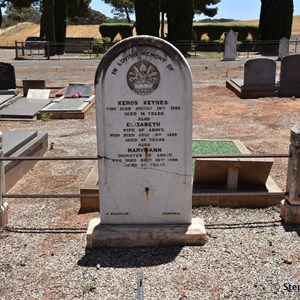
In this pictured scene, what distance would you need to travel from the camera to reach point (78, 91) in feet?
47.2

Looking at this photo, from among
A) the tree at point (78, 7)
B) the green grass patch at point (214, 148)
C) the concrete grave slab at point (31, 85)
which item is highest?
the tree at point (78, 7)

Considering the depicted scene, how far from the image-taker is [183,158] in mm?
4578

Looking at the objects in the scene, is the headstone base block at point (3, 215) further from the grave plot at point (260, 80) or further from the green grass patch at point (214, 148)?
the grave plot at point (260, 80)

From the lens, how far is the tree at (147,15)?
3606 cm

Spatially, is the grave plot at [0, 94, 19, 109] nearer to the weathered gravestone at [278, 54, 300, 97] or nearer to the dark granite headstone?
the dark granite headstone

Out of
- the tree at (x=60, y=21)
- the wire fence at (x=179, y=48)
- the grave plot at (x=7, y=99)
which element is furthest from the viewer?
the tree at (x=60, y=21)

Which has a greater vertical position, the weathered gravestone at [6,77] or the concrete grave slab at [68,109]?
the weathered gravestone at [6,77]

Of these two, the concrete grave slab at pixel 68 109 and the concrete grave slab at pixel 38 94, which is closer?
the concrete grave slab at pixel 68 109

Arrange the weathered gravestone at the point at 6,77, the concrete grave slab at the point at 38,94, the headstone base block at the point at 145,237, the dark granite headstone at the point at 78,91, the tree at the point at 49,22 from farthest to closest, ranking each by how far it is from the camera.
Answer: the tree at the point at 49,22, the weathered gravestone at the point at 6,77, the concrete grave slab at the point at 38,94, the dark granite headstone at the point at 78,91, the headstone base block at the point at 145,237

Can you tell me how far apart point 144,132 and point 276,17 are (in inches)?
1363

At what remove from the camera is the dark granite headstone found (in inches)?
559

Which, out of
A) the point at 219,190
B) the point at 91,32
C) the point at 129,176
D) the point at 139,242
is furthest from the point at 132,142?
the point at 91,32

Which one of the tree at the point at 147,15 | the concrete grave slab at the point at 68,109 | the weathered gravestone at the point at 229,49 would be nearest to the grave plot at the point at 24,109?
the concrete grave slab at the point at 68,109

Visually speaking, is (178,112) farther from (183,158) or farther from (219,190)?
(219,190)
